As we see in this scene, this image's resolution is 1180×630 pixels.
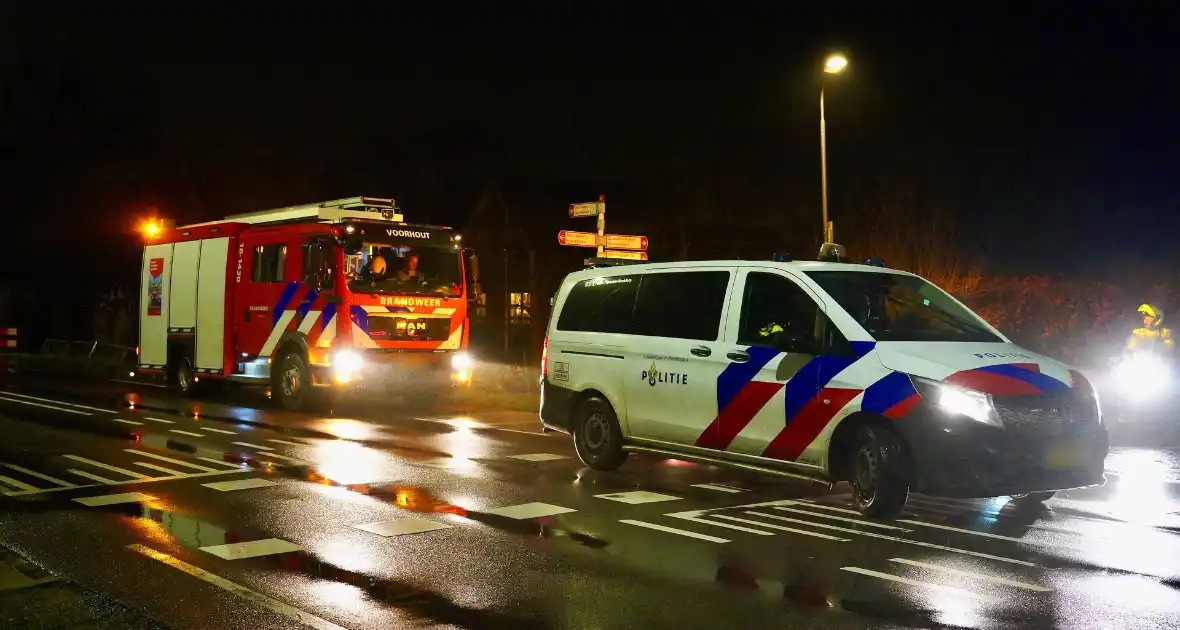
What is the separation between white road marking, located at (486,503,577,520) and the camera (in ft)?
28.5

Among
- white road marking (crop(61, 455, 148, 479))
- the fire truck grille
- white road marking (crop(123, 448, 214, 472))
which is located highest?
the fire truck grille

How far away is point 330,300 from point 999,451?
1182 centimetres

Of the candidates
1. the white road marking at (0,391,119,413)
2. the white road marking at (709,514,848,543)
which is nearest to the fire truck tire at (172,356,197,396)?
the white road marking at (0,391,119,413)

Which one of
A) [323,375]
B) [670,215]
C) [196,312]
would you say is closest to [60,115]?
[670,215]

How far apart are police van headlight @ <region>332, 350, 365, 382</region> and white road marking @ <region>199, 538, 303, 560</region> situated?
9626 mm

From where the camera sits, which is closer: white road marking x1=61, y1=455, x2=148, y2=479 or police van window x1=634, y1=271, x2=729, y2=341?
police van window x1=634, y1=271, x2=729, y2=341

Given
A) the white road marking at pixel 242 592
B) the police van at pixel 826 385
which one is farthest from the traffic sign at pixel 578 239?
the white road marking at pixel 242 592

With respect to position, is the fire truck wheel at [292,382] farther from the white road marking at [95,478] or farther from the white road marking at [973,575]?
the white road marking at [973,575]

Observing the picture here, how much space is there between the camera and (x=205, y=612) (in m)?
5.87

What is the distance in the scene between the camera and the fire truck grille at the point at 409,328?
1738cm

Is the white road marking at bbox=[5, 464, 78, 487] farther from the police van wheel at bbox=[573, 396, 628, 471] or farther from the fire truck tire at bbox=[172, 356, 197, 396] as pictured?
the fire truck tire at bbox=[172, 356, 197, 396]

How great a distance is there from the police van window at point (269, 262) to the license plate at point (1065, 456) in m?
13.4

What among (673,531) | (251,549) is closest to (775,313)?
(673,531)

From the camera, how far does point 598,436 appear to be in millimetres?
11047
